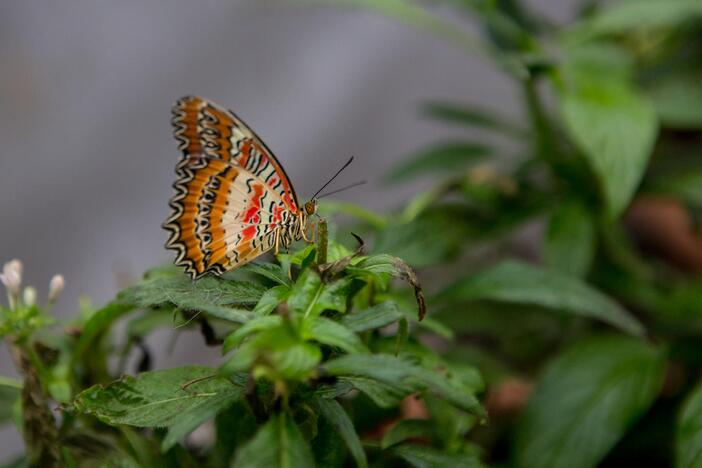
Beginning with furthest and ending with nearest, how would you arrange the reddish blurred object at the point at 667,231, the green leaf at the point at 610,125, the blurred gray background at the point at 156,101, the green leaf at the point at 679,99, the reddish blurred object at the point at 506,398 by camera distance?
the blurred gray background at the point at 156,101 < the reddish blurred object at the point at 667,231 < the green leaf at the point at 679,99 < the reddish blurred object at the point at 506,398 < the green leaf at the point at 610,125

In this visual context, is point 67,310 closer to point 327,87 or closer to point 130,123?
point 130,123


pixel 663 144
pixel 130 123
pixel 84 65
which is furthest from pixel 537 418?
pixel 84 65

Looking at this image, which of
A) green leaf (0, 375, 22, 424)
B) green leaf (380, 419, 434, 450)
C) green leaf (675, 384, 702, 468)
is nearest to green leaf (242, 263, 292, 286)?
green leaf (380, 419, 434, 450)

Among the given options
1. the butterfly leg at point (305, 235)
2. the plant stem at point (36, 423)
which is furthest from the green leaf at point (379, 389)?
the plant stem at point (36, 423)

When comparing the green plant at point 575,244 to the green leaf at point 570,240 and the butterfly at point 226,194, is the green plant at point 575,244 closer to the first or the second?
the green leaf at point 570,240

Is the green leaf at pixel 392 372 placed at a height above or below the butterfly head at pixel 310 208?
below

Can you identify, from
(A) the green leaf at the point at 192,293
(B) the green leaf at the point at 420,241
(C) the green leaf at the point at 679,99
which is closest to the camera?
(A) the green leaf at the point at 192,293
